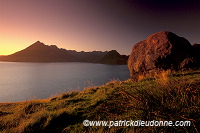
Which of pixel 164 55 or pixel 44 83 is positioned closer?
pixel 164 55

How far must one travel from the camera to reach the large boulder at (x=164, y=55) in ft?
26.6

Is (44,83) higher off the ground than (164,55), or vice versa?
(164,55)

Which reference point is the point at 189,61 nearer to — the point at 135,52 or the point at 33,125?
the point at 135,52

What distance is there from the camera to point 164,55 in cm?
835

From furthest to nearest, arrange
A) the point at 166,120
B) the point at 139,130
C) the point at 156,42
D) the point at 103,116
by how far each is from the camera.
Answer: the point at 156,42, the point at 103,116, the point at 139,130, the point at 166,120

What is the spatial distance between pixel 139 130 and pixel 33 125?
268 centimetres

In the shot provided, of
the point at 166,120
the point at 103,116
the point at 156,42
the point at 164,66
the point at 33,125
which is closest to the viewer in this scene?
the point at 166,120

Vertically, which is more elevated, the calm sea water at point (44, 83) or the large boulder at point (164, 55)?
the large boulder at point (164, 55)

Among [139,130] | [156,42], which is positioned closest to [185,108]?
[139,130]

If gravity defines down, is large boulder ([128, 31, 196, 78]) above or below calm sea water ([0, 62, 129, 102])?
above

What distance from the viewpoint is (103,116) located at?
91.1 inches

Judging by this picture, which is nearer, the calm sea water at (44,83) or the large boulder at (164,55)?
the large boulder at (164,55)

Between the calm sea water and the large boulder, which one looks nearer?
the large boulder

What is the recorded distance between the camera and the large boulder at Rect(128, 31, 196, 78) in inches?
319
